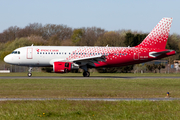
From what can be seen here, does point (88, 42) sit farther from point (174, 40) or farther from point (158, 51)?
point (158, 51)

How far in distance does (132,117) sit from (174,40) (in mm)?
102801

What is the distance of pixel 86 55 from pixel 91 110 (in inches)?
1097

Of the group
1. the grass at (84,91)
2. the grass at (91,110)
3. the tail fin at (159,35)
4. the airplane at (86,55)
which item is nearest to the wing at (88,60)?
the airplane at (86,55)

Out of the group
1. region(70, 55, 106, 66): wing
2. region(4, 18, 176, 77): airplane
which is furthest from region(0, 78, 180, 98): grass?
region(4, 18, 176, 77): airplane

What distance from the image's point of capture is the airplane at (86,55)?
40188 millimetres

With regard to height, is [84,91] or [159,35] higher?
[159,35]

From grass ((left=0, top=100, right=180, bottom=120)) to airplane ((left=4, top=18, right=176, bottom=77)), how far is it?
24.1m

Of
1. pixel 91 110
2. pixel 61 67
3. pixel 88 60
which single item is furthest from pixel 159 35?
pixel 91 110

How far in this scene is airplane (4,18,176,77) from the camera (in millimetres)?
40188

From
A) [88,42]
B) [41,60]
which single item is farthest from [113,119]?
[88,42]

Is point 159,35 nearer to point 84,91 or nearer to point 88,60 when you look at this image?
point 88,60

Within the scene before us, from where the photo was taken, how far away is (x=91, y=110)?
1357 centimetres

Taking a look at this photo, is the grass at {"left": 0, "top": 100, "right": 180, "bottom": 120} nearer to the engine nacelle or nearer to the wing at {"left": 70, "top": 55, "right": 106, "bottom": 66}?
the engine nacelle

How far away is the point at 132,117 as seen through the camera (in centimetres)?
1205
